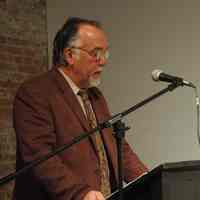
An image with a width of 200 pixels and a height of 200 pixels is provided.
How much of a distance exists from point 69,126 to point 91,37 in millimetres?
488

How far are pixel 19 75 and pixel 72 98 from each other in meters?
2.10

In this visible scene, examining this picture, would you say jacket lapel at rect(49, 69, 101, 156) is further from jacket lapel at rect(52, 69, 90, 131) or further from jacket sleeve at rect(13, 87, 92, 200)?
jacket sleeve at rect(13, 87, 92, 200)

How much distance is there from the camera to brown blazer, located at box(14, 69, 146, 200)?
2.26 m

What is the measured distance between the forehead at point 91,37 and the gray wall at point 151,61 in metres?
1.64

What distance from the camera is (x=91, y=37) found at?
8.67 feet

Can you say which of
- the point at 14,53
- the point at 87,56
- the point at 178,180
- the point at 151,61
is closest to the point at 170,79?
the point at 178,180

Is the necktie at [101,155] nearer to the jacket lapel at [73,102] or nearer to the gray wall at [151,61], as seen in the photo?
the jacket lapel at [73,102]

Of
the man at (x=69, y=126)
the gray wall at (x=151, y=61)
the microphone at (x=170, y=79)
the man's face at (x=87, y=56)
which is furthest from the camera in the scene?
the gray wall at (x=151, y=61)

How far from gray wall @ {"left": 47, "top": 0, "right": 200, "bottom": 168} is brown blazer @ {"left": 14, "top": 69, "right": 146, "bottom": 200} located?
1700 mm

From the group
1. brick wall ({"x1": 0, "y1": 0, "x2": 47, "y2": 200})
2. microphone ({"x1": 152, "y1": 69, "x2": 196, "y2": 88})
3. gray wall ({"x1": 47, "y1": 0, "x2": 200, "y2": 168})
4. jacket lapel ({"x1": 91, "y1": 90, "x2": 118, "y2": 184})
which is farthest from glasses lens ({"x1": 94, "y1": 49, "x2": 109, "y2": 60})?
brick wall ({"x1": 0, "y1": 0, "x2": 47, "y2": 200})

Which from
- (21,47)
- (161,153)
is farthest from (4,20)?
(161,153)

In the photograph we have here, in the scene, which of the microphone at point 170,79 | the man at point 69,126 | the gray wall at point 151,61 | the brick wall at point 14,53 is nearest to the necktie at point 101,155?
the man at point 69,126

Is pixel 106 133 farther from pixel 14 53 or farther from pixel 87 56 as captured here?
pixel 14 53

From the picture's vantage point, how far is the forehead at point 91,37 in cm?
264
